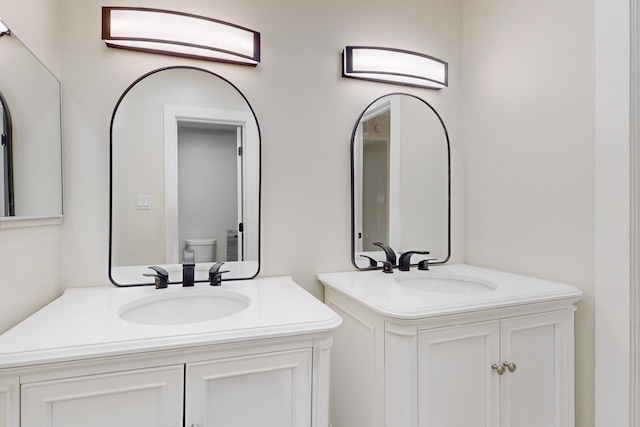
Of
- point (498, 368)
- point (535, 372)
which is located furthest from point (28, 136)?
point (535, 372)

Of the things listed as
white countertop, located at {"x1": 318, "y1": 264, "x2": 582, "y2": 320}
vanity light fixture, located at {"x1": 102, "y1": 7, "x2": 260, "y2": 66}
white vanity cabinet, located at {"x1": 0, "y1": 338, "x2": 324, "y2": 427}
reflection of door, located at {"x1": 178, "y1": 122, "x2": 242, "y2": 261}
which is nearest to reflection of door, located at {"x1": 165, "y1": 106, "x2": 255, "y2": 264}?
reflection of door, located at {"x1": 178, "y1": 122, "x2": 242, "y2": 261}

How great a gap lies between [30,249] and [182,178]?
1.79ft

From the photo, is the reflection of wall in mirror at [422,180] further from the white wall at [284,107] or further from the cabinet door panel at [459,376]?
the cabinet door panel at [459,376]

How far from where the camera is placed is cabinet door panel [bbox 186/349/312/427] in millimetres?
849

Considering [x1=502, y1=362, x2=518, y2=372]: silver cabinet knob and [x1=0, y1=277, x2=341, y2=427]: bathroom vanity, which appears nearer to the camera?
[x1=0, y1=277, x2=341, y2=427]: bathroom vanity

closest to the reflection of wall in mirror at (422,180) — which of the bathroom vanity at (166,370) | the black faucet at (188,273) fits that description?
the bathroom vanity at (166,370)

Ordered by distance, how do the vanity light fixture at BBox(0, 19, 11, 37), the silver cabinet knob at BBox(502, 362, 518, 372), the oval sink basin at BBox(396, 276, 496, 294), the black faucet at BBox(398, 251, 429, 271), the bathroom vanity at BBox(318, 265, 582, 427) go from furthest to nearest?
the black faucet at BBox(398, 251, 429, 271) → the oval sink basin at BBox(396, 276, 496, 294) → the silver cabinet knob at BBox(502, 362, 518, 372) → the bathroom vanity at BBox(318, 265, 582, 427) → the vanity light fixture at BBox(0, 19, 11, 37)

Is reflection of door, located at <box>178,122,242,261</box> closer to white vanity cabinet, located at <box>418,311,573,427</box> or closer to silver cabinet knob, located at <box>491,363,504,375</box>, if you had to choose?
white vanity cabinet, located at <box>418,311,573,427</box>

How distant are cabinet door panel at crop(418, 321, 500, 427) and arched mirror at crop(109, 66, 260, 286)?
2.61ft

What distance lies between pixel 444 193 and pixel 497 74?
0.65m

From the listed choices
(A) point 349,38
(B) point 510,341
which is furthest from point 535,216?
(A) point 349,38

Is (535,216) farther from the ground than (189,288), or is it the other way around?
(535,216)

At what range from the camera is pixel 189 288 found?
1.30 m

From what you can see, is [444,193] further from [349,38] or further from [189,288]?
[189,288]
